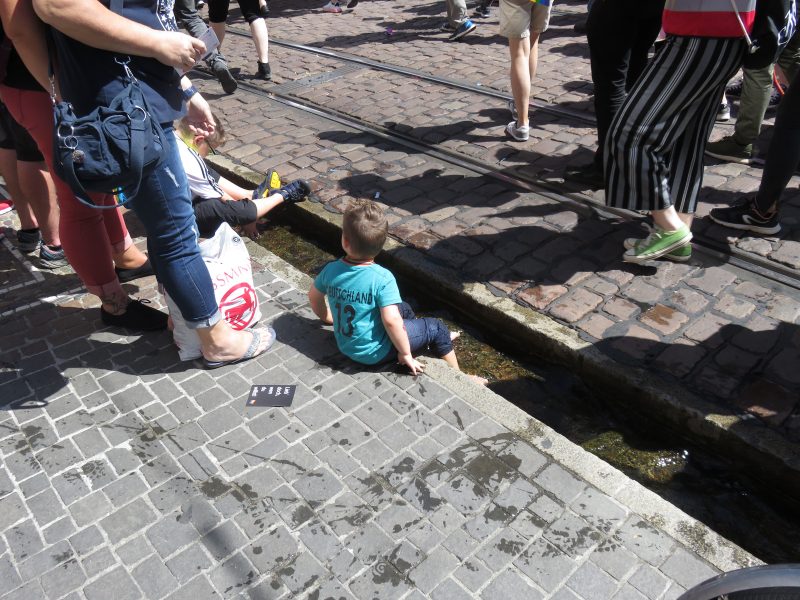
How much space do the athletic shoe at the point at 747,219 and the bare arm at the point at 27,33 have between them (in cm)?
384

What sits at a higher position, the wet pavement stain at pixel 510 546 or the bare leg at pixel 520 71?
the bare leg at pixel 520 71

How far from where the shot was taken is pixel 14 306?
3955mm

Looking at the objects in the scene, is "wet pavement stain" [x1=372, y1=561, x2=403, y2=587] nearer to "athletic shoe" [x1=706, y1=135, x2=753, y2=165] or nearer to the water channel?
the water channel

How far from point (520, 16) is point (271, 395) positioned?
3623 mm

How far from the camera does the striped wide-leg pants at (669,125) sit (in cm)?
345

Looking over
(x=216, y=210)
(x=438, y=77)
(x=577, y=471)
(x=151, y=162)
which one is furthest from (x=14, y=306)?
(x=438, y=77)

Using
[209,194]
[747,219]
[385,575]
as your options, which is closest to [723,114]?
[747,219]

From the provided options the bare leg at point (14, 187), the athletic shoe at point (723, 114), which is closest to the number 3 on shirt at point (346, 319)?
the bare leg at point (14, 187)

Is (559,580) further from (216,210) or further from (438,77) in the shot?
(438,77)

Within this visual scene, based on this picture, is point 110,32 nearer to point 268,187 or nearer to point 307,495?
point 307,495

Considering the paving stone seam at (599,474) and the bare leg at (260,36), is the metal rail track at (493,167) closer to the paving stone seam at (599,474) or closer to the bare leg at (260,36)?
the bare leg at (260,36)

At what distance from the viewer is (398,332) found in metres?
3.15

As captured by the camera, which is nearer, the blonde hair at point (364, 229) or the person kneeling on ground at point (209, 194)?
the blonde hair at point (364, 229)

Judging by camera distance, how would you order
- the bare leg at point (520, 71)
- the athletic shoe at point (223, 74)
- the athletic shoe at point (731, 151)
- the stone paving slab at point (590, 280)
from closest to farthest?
the stone paving slab at point (590, 280)
the athletic shoe at point (731, 151)
the bare leg at point (520, 71)
the athletic shoe at point (223, 74)
